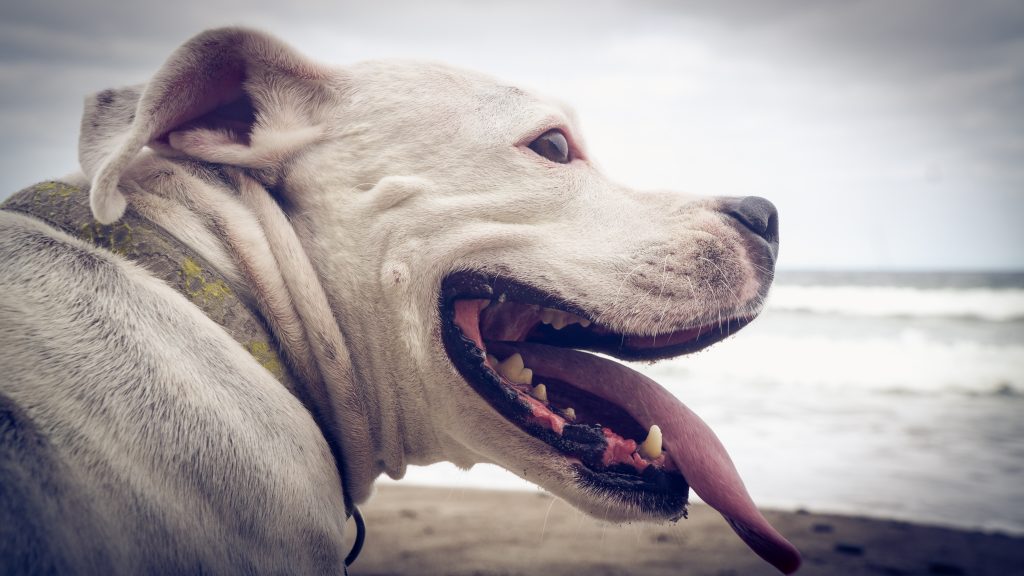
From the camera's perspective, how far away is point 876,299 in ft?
85.1

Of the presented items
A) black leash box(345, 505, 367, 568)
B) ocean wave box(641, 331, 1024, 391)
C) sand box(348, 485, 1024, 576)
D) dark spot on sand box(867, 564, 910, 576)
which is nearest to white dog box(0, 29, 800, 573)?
black leash box(345, 505, 367, 568)

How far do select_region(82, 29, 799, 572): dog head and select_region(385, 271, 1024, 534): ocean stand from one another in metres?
0.48

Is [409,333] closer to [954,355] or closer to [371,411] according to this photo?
[371,411]

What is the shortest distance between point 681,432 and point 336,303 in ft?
4.24

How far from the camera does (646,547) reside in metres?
4.73

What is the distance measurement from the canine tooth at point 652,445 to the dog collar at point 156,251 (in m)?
1.22

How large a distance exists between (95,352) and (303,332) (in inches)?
25.0

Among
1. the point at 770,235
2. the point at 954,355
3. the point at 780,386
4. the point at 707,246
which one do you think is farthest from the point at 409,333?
the point at 954,355

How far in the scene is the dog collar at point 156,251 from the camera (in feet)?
6.40

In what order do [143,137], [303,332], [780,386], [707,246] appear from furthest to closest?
1. [780,386]
2. [707,246]
3. [303,332]
4. [143,137]

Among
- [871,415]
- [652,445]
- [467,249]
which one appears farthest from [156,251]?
[871,415]

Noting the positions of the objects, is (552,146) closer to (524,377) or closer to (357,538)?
(524,377)

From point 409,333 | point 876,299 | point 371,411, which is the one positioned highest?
point 409,333

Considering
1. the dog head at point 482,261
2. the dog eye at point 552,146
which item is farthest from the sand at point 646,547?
the dog eye at point 552,146
